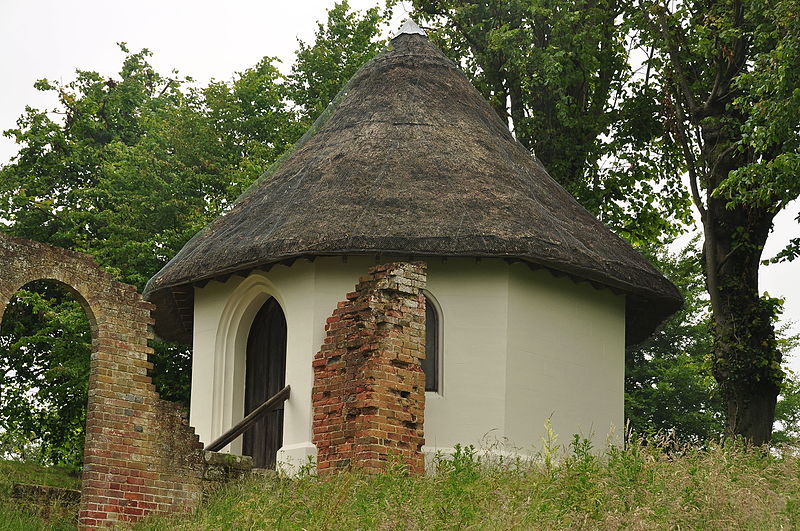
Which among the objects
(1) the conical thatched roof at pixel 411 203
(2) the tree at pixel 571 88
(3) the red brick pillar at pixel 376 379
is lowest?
(3) the red brick pillar at pixel 376 379

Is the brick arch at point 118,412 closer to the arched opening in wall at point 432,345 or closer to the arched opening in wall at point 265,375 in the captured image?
the arched opening in wall at point 265,375

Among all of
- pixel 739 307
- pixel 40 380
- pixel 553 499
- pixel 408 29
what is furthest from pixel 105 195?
pixel 553 499

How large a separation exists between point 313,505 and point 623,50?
13655 millimetres

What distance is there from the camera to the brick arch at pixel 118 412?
1118cm

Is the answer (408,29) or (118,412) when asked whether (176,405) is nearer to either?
(118,412)

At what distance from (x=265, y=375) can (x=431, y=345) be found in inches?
102

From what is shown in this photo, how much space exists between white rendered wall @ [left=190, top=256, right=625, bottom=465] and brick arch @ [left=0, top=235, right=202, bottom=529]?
6.71ft

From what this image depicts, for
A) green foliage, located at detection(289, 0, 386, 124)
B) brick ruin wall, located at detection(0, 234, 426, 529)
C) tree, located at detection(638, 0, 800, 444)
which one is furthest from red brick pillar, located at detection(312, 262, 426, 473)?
green foliage, located at detection(289, 0, 386, 124)

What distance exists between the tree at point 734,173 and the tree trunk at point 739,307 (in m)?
0.01

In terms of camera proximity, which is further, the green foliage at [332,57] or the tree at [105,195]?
the green foliage at [332,57]

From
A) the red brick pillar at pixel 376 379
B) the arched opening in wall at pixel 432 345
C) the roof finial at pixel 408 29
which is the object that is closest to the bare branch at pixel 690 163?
the roof finial at pixel 408 29

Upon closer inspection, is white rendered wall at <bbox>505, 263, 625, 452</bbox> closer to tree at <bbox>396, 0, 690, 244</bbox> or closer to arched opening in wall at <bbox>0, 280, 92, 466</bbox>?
tree at <bbox>396, 0, 690, 244</bbox>

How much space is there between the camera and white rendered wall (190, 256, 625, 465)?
45.3 ft

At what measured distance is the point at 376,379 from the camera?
12484 mm
